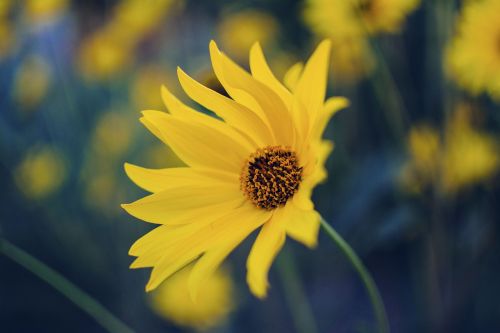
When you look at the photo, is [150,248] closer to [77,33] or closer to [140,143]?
[140,143]

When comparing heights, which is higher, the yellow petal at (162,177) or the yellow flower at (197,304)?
the yellow petal at (162,177)

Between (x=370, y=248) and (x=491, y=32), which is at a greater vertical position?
(x=491, y=32)

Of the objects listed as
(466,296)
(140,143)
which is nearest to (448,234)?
(466,296)

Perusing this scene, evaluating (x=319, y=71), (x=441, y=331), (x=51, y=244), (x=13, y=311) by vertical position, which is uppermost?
(x=319, y=71)

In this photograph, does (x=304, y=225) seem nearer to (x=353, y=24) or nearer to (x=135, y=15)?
(x=353, y=24)

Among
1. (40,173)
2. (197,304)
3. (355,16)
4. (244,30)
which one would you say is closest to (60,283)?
(355,16)

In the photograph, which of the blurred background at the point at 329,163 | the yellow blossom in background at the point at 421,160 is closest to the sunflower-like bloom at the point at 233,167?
the blurred background at the point at 329,163

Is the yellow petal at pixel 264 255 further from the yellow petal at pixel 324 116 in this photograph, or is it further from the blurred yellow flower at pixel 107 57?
the blurred yellow flower at pixel 107 57
